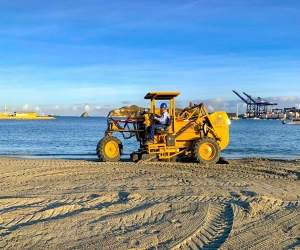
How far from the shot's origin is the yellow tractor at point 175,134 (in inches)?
486

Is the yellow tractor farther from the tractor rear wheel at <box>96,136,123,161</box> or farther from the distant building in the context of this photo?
the distant building

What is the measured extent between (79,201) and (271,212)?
10.9 ft

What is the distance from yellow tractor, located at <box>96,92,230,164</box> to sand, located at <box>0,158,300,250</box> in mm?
1788

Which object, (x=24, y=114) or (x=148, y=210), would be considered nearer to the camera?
(x=148, y=210)

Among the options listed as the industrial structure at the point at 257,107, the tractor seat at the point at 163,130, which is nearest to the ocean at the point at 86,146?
the tractor seat at the point at 163,130

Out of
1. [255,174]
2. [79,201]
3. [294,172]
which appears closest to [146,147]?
[255,174]

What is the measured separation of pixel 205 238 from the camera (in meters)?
5.00

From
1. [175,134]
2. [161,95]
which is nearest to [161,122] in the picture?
[175,134]

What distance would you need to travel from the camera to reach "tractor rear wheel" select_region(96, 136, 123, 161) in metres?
12.9

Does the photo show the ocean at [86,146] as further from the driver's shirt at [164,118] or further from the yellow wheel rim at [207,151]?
the yellow wheel rim at [207,151]

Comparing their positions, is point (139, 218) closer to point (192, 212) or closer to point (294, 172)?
point (192, 212)

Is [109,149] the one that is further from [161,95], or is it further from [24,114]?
[24,114]

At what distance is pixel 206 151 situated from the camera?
1252cm

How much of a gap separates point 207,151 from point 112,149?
322cm
